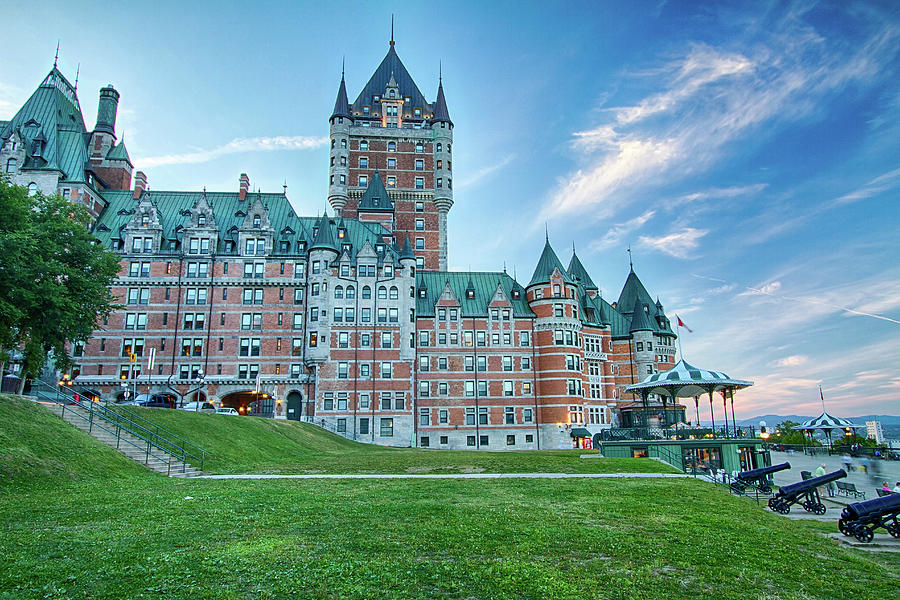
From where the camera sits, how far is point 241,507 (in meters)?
17.5

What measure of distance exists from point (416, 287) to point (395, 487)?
5023 centimetres

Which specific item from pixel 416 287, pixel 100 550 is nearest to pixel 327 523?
pixel 100 550

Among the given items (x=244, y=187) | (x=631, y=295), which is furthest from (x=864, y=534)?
(x=244, y=187)

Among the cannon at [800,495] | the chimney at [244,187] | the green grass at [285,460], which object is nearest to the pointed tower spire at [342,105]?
the chimney at [244,187]

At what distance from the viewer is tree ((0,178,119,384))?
2870cm

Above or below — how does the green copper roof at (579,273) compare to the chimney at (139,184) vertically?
below

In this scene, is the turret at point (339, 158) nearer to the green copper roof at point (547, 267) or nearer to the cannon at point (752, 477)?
the green copper roof at point (547, 267)

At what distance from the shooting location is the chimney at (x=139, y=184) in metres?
69.6

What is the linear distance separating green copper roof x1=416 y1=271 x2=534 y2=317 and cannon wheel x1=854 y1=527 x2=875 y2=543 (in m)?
53.9

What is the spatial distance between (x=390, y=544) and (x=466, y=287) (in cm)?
6057

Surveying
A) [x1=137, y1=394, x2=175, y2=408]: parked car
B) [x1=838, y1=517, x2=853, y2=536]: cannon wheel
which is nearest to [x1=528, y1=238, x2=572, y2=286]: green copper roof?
[x1=137, y1=394, x2=175, y2=408]: parked car

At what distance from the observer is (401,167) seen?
279 feet

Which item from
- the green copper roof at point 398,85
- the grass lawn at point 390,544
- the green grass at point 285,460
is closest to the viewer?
the grass lawn at point 390,544

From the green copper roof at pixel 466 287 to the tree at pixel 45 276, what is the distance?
37.9 meters
